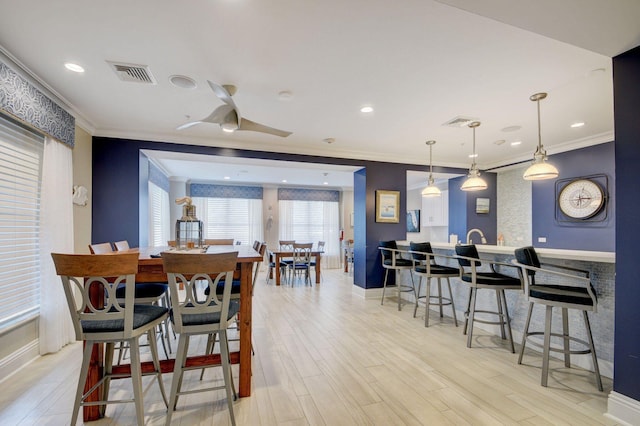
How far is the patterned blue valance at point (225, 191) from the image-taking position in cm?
795

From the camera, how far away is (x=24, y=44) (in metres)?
2.04

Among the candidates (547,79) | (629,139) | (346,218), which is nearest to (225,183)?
(346,218)

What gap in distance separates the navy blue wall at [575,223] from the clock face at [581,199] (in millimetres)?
97

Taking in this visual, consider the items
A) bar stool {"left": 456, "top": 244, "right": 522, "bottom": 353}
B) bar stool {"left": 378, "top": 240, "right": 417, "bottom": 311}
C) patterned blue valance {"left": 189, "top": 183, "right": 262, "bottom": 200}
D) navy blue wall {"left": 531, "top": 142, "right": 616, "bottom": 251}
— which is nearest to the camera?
bar stool {"left": 456, "top": 244, "right": 522, "bottom": 353}

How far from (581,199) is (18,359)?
6.98m

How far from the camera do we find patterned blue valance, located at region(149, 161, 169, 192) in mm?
5261

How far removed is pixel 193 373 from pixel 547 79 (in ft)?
13.1

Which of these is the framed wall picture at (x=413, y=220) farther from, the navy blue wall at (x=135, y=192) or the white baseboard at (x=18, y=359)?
the white baseboard at (x=18, y=359)

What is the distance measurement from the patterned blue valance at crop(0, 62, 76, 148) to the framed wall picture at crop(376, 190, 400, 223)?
14.3 feet

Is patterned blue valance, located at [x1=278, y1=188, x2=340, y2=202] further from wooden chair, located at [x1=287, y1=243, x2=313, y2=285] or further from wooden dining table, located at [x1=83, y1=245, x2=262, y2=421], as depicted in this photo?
wooden dining table, located at [x1=83, y1=245, x2=262, y2=421]

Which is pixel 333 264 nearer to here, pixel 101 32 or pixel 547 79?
pixel 547 79

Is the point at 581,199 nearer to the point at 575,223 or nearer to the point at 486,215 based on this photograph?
the point at 575,223

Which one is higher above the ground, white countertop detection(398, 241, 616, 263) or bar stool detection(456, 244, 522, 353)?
white countertop detection(398, 241, 616, 263)

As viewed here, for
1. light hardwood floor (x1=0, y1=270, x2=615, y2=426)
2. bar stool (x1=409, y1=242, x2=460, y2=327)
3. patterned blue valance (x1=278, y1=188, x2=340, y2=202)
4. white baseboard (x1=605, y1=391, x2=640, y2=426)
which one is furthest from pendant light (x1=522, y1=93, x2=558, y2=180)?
patterned blue valance (x1=278, y1=188, x2=340, y2=202)
